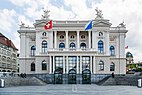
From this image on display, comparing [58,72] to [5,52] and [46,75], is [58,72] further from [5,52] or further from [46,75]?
[5,52]

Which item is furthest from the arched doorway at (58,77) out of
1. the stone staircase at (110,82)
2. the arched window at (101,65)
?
the stone staircase at (110,82)

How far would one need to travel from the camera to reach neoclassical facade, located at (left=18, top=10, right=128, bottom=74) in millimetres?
76188

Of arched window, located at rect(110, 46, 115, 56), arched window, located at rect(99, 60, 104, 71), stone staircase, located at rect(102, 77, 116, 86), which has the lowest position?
stone staircase, located at rect(102, 77, 116, 86)

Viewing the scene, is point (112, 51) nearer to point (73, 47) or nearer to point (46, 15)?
point (73, 47)

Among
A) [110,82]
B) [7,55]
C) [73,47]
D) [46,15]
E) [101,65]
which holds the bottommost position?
[110,82]

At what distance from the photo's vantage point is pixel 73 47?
8388 centimetres

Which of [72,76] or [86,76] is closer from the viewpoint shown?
[72,76]

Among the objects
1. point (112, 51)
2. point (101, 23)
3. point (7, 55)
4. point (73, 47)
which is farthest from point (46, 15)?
point (7, 55)

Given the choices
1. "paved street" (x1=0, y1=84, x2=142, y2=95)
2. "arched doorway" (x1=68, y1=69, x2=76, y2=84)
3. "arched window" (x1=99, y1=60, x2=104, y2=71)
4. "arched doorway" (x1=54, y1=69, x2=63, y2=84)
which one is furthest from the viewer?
"arched window" (x1=99, y1=60, x2=104, y2=71)

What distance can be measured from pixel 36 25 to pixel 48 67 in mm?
12014

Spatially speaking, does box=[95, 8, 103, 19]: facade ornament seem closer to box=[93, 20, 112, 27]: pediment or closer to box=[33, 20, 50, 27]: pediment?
box=[93, 20, 112, 27]: pediment

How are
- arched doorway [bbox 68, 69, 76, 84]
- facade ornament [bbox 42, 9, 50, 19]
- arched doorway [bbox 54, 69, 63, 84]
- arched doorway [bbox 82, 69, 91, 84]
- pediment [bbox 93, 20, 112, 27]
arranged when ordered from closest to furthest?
arched doorway [bbox 54, 69, 63, 84] < arched doorway [bbox 68, 69, 76, 84] < arched doorway [bbox 82, 69, 91, 84] < pediment [bbox 93, 20, 112, 27] < facade ornament [bbox 42, 9, 50, 19]

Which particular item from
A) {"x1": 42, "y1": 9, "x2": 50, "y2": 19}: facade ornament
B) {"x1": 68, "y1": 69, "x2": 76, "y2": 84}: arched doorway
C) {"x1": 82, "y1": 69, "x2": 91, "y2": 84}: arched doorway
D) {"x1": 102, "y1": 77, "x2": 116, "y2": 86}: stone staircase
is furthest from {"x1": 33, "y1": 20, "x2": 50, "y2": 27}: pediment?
{"x1": 102, "y1": 77, "x2": 116, "y2": 86}: stone staircase

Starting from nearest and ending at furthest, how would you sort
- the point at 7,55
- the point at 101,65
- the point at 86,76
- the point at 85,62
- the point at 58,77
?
1. the point at 58,77
2. the point at 86,76
3. the point at 85,62
4. the point at 101,65
5. the point at 7,55
